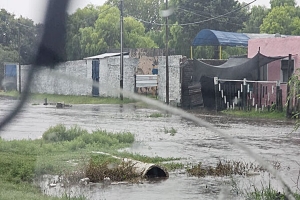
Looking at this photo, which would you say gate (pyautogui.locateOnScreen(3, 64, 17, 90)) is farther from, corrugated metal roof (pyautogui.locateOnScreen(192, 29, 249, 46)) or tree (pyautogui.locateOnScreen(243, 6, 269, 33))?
tree (pyautogui.locateOnScreen(243, 6, 269, 33))

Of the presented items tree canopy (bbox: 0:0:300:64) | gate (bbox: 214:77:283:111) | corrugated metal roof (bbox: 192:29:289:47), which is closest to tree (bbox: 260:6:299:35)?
tree canopy (bbox: 0:0:300:64)

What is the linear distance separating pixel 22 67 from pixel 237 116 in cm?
1910

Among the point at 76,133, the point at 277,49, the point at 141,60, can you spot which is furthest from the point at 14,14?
the point at 141,60

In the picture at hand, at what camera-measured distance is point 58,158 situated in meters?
10.1

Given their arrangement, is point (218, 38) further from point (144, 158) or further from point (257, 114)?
point (144, 158)

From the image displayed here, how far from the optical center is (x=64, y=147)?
37.7ft

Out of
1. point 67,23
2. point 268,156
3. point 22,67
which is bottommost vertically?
point 268,156

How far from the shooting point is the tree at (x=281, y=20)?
24406mm

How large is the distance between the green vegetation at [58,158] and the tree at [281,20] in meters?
13.1

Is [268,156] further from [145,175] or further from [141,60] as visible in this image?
[141,60]

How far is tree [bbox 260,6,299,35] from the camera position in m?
24.4

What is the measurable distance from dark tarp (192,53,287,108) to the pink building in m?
0.61

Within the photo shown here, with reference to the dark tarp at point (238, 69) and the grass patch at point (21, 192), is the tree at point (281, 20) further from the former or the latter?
the grass patch at point (21, 192)

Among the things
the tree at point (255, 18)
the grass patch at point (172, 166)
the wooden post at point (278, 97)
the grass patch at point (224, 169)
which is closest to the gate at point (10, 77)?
the grass patch at point (224, 169)
